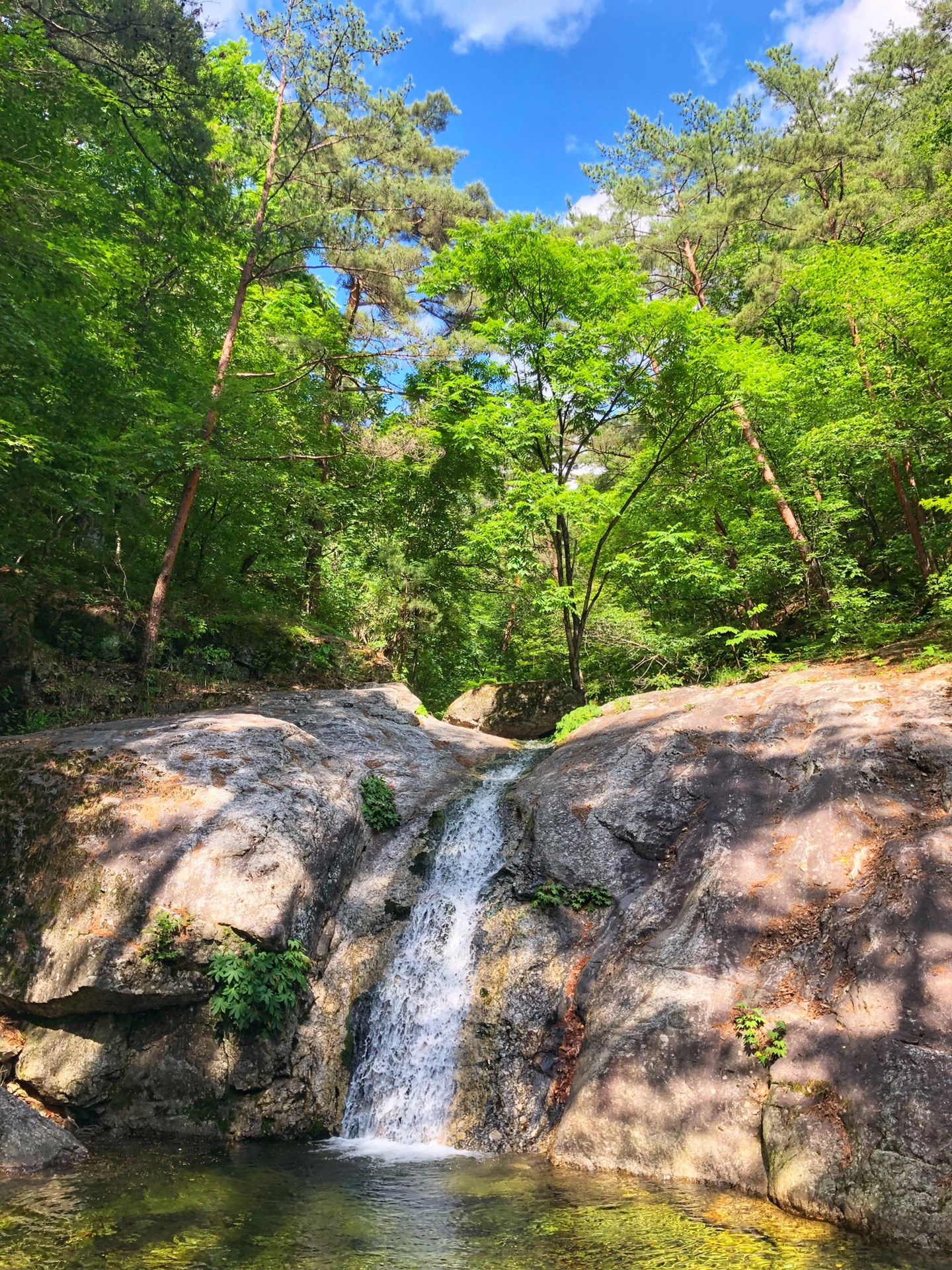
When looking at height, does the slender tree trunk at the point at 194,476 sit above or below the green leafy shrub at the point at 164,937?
above

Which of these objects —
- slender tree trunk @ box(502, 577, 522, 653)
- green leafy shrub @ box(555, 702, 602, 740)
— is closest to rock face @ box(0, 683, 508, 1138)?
green leafy shrub @ box(555, 702, 602, 740)

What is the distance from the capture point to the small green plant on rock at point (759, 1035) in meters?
6.08

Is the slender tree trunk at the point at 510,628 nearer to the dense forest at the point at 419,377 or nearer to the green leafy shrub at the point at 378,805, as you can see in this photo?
the dense forest at the point at 419,377

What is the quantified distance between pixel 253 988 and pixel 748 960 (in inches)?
213

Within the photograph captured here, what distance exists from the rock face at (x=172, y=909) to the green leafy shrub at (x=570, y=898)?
2.08 metres

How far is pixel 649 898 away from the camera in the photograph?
8391 mm

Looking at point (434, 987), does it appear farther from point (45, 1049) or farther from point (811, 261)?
point (811, 261)

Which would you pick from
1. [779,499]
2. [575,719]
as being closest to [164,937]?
[575,719]

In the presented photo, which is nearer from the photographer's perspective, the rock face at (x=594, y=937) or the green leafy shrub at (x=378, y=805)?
the rock face at (x=594, y=937)

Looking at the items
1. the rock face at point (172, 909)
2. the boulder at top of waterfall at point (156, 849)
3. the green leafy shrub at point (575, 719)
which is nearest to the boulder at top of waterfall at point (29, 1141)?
the rock face at point (172, 909)

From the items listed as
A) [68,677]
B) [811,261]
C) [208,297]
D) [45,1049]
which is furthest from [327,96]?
[45,1049]

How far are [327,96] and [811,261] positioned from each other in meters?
10.7

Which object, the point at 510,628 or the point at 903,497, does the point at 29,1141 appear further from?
the point at 510,628

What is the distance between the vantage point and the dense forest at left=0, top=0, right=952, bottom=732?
10406 millimetres
